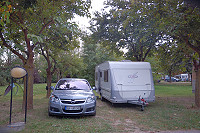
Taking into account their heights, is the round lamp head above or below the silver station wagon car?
above

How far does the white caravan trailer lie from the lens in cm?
963

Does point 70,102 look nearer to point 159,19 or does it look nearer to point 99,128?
point 99,128

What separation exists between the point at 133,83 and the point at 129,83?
220mm

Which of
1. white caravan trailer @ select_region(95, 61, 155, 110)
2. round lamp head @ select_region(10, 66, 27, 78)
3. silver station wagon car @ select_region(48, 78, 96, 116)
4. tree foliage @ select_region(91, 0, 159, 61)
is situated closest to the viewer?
round lamp head @ select_region(10, 66, 27, 78)

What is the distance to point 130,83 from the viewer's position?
32.4 ft

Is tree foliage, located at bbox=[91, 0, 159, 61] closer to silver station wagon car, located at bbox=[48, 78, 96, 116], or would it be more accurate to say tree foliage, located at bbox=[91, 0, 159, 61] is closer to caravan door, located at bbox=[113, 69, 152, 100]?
caravan door, located at bbox=[113, 69, 152, 100]

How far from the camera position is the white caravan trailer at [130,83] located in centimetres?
963

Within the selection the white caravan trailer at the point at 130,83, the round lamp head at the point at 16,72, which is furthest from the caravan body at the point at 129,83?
the round lamp head at the point at 16,72

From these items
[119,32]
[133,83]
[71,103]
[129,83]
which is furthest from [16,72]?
[119,32]

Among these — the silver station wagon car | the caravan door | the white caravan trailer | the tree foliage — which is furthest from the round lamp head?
the tree foliage

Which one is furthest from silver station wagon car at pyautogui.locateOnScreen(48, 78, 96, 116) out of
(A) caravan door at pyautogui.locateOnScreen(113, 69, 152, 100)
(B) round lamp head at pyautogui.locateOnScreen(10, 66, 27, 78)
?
(A) caravan door at pyautogui.locateOnScreen(113, 69, 152, 100)

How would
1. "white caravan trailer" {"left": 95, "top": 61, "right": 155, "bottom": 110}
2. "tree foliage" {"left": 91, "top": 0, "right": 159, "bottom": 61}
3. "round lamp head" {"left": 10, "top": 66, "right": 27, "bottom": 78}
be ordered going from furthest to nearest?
1. "tree foliage" {"left": 91, "top": 0, "right": 159, "bottom": 61}
2. "white caravan trailer" {"left": 95, "top": 61, "right": 155, "bottom": 110}
3. "round lamp head" {"left": 10, "top": 66, "right": 27, "bottom": 78}

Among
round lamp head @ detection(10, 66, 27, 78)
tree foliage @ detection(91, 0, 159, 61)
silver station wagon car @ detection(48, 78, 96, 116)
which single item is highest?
tree foliage @ detection(91, 0, 159, 61)

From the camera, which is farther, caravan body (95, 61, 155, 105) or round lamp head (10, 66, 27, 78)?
caravan body (95, 61, 155, 105)
